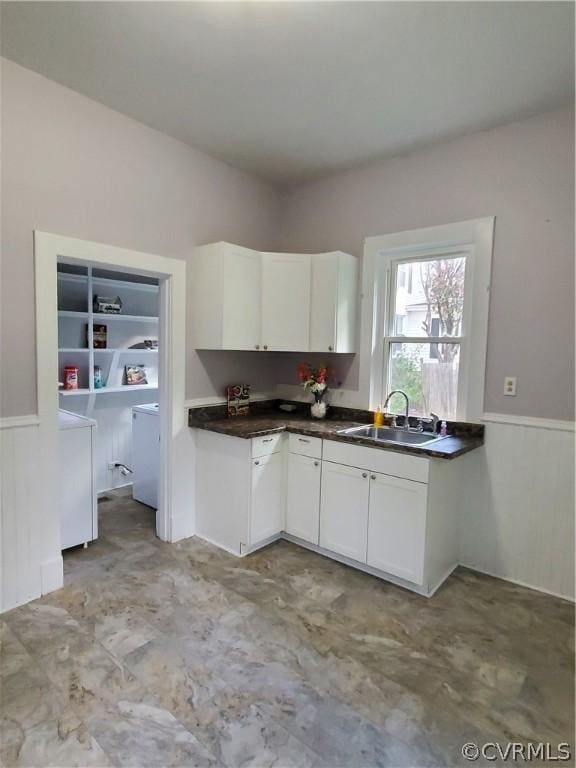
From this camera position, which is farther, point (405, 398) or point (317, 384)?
point (317, 384)

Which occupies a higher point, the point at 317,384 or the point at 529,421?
the point at 317,384

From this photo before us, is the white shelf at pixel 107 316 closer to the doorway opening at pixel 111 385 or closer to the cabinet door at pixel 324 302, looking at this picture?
the doorway opening at pixel 111 385

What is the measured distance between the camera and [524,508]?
2.63 meters

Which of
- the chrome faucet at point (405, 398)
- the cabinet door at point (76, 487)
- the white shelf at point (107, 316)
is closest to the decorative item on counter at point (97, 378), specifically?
the white shelf at point (107, 316)

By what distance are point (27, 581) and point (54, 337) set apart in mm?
1381

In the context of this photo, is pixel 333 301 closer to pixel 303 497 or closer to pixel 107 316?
pixel 303 497

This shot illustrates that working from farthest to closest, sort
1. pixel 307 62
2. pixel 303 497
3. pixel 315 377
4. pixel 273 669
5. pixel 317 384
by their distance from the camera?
1. pixel 315 377
2. pixel 317 384
3. pixel 303 497
4. pixel 307 62
5. pixel 273 669

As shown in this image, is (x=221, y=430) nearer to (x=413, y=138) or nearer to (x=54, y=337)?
(x=54, y=337)

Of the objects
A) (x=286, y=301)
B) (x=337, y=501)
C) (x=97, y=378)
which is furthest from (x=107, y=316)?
(x=337, y=501)

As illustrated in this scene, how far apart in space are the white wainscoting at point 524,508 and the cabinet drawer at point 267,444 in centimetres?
135

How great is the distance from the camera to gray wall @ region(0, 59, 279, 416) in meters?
2.22

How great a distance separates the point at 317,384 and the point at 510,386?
1372 millimetres

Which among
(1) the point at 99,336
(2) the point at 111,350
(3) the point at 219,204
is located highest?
(3) the point at 219,204

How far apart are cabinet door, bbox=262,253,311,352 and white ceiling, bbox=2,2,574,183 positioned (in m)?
0.84
